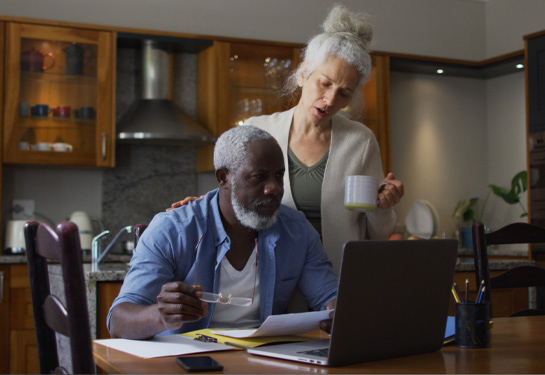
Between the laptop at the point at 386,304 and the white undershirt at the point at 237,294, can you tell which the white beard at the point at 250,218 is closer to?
the white undershirt at the point at 237,294

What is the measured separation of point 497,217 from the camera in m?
5.80

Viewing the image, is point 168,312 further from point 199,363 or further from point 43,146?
point 43,146

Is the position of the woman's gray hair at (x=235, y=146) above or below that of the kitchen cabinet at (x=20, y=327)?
above

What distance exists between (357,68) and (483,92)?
4257 millimetres

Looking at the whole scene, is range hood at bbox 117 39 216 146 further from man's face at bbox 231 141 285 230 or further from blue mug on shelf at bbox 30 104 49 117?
man's face at bbox 231 141 285 230

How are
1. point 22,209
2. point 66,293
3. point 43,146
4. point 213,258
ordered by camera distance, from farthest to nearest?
point 22,209 < point 43,146 < point 213,258 < point 66,293

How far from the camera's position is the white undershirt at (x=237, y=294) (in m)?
1.67

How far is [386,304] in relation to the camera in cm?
121

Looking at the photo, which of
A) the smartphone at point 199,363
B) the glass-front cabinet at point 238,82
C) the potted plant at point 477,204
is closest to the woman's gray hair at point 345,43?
the smartphone at point 199,363

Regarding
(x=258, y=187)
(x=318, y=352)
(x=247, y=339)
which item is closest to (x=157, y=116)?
(x=258, y=187)

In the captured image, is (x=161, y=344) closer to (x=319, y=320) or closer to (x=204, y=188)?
(x=319, y=320)

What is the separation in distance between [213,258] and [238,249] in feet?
0.29

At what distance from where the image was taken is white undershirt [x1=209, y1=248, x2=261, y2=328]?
5.47 feet

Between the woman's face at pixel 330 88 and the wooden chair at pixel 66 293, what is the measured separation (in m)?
1.02
